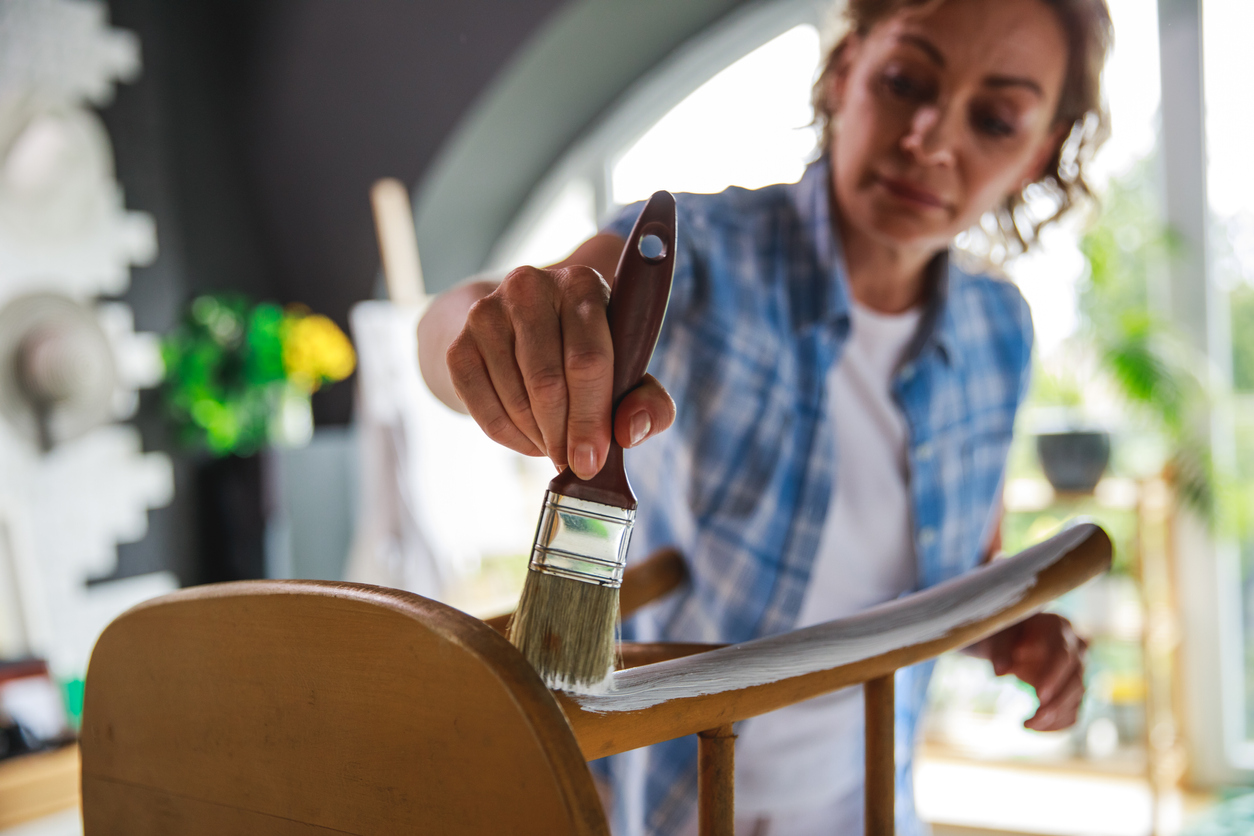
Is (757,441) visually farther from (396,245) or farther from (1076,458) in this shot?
(396,245)

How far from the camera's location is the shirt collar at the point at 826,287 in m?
0.85

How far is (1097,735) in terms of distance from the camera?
2.40 m

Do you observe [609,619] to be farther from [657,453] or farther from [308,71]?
[308,71]

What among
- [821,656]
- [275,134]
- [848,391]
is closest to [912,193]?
[848,391]

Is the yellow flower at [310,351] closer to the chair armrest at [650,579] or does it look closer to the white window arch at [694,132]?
the white window arch at [694,132]

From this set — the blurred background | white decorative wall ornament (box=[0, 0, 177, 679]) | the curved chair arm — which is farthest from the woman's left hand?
white decorative wall ornament (box=[0, 0, 177, 679])

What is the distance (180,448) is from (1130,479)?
2.71 metres

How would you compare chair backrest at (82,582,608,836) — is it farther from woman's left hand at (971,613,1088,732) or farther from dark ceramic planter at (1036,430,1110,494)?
dark ceramic planter at (1036,430,1110,494)

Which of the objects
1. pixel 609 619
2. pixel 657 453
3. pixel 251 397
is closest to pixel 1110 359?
pixel 657 453

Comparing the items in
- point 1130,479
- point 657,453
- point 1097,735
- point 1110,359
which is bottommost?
point 1097,735

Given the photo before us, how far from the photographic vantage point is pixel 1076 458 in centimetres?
211

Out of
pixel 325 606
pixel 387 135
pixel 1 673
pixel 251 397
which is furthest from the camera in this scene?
pixel 387 135

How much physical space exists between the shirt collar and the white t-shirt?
0.02 m

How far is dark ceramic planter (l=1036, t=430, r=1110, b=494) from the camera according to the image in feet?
6.89
